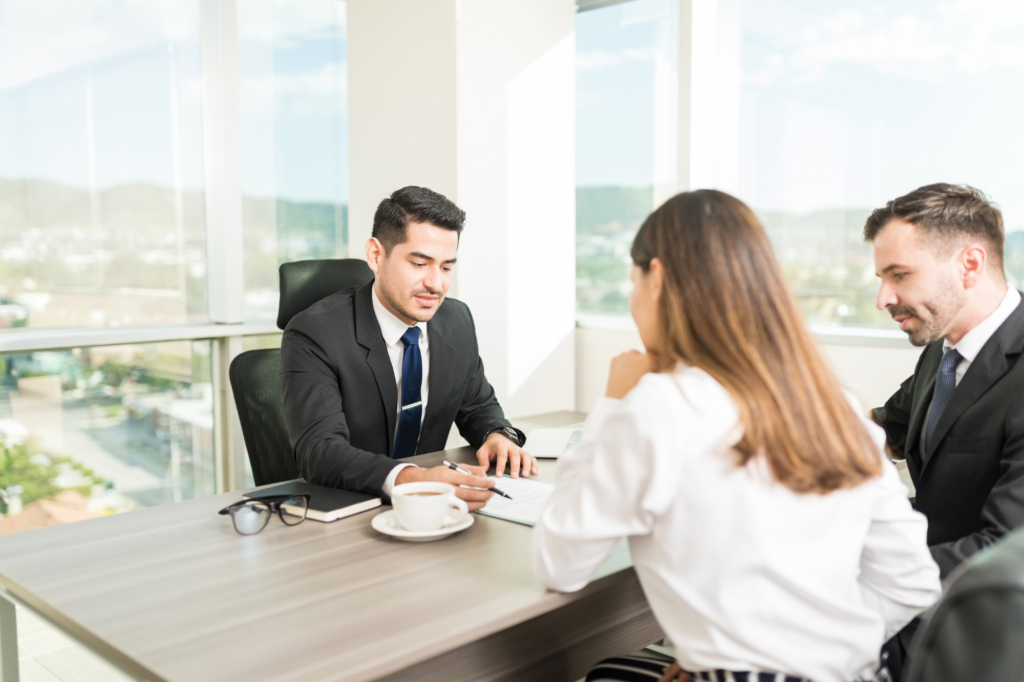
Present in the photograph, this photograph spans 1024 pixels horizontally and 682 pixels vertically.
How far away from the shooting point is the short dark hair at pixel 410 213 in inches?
88.9

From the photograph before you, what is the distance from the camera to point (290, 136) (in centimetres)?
415

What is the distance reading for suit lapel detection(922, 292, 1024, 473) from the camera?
165 centimetres

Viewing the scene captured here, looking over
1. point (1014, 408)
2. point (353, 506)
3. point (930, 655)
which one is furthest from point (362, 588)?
point (1014, 408)

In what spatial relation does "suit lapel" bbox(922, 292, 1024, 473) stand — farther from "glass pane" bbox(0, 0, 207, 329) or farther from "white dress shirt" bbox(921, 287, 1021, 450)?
"glass pane" bbox(0, 0, 207, 329)

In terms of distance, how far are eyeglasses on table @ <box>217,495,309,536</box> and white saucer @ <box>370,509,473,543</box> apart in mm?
156

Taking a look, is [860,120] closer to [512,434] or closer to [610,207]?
[610,207]

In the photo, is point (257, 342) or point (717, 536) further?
point (257, 342)

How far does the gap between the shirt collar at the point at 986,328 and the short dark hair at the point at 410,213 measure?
4.12ft

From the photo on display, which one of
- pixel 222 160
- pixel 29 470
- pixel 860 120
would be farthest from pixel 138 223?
pixel 860 120

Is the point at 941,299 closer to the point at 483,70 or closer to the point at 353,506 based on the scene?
the point at 353,506

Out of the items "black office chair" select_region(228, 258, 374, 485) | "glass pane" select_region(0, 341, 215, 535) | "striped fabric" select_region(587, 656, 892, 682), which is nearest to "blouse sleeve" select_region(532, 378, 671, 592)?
"striped fabric" select_region(587, 656, 892, 682)

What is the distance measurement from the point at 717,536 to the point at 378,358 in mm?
1292

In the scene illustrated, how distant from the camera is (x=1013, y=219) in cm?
319

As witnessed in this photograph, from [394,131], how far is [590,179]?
1.16m
